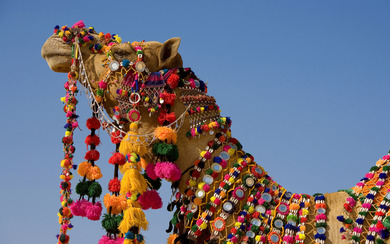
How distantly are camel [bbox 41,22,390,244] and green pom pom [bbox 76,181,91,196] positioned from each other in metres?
0.75

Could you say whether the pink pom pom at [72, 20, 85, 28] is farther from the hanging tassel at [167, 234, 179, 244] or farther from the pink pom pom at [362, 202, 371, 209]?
the pink pom pom at [362, 202, 371, 209]

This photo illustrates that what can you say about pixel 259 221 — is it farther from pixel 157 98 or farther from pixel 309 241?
pixel 157 98

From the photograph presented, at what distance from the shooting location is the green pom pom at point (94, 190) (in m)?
6.40

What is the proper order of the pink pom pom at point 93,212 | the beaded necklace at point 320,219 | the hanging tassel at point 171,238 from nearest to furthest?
the beaded necklace at point 320,219, the pink pom pom at point 93,212, the hanging tassel at point 171,238

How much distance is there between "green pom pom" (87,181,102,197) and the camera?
6.40m

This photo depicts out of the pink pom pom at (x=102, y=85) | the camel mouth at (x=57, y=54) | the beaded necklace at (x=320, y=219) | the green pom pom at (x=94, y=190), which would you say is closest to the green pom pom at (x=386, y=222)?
the beaded necklace at (x=320, y=219)

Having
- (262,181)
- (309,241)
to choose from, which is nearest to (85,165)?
(262,181)

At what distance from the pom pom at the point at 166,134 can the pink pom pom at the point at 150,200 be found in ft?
2.17

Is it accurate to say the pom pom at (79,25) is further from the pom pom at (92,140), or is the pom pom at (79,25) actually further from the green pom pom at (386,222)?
the green pom pom at (386,222)

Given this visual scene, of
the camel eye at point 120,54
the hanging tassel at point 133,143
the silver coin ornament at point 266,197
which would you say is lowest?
the silver coin ornament at point 266,197

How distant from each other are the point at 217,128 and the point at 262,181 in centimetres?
76

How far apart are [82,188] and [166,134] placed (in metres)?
1.22

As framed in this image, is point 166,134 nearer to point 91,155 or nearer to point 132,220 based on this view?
point 132,220

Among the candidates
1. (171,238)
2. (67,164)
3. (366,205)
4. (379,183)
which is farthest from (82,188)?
(379,183)
